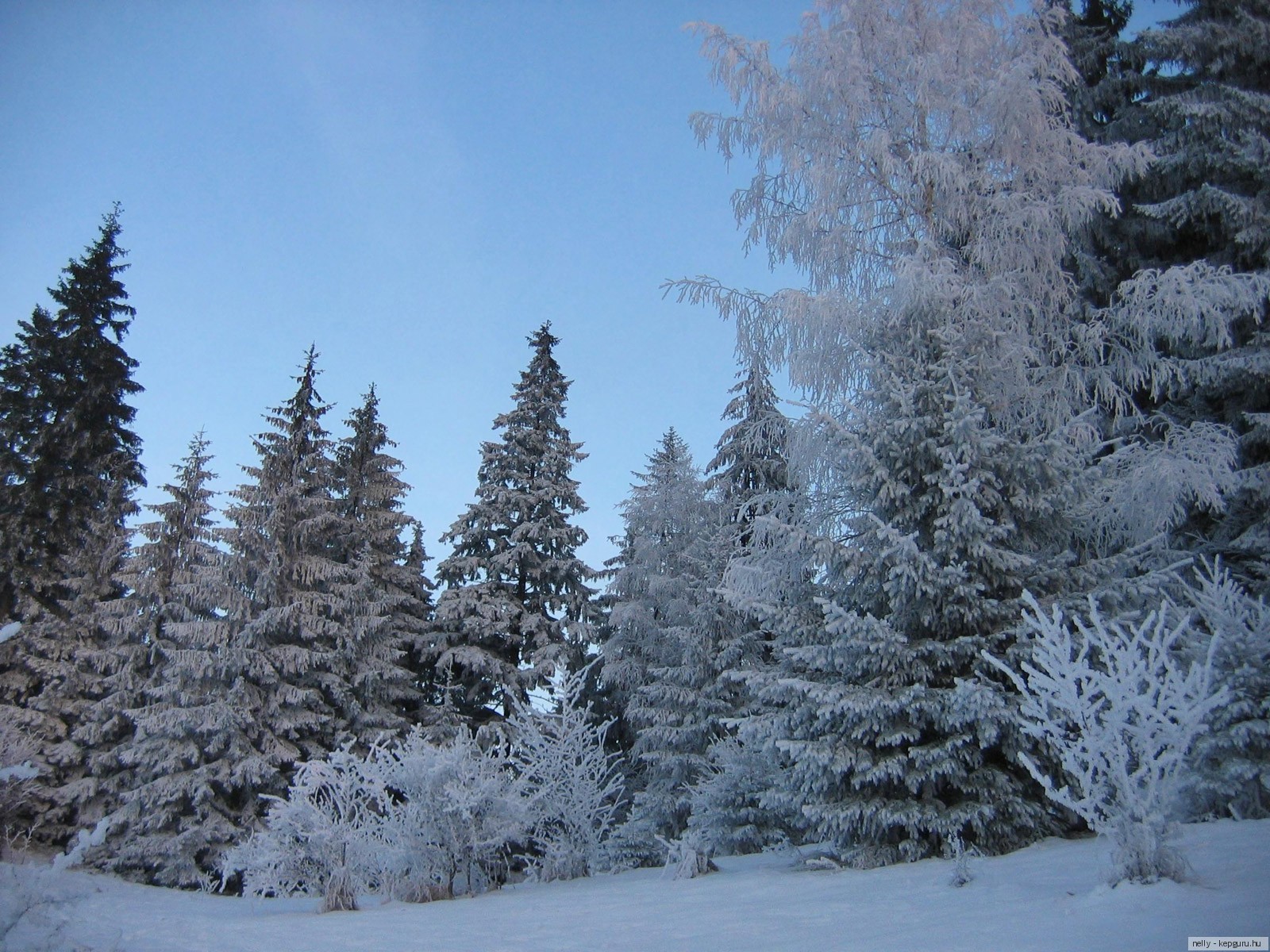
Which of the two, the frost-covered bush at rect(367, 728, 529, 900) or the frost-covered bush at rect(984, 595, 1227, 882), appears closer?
the frost-covered bush at rect(984, 595, 1227, 882)

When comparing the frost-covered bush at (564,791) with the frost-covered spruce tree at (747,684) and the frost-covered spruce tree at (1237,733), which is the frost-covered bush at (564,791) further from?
the frost-covered spruce tree at (1237,733)

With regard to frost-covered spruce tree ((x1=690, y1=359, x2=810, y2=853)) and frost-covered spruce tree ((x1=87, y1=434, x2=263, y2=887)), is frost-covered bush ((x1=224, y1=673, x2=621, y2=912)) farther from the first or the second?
frost-covered spruce tree ((x1=87, y1=434, x2=263, y2=887))

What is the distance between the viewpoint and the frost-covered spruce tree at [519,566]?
20.3 meters

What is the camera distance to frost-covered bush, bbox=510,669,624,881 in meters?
10.0

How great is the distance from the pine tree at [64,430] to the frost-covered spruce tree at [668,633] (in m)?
13.8

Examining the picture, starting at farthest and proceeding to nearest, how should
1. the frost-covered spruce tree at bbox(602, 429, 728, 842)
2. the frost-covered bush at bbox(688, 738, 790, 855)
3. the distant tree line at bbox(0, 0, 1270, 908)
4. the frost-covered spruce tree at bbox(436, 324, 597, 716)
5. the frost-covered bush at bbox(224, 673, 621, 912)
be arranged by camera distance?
the frost-covered spruce tree at bbox(436, 324, 597, 716) < the frost-covered spruce tree at bbox(602, 429, 728, 842) < the frost-covered bush at bbox(688, 738, 790, 855) < the frost-covered bush at bbox(224, 673, 621, 912) < the distant tree line at bbox(0, 0, 1270, 908)

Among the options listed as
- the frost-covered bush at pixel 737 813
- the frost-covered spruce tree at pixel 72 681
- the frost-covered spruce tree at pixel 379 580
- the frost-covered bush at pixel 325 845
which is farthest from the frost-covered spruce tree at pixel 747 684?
the frost-covered spruce tree at pixel 72 681

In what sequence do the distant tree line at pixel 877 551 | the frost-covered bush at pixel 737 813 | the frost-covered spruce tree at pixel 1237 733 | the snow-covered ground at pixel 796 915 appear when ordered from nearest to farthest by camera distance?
the snow-covered ground at pixel 796 915 → the frost-covered spruce tree at pixel 1237 733 → the distant tree line at pixel 877 551 → the frost-covered bush at pixel 737 813

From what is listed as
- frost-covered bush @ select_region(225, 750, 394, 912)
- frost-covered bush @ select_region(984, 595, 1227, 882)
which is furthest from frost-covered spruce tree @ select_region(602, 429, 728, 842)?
frost-covered bush @ select_region(984, 595, 1227, 882)

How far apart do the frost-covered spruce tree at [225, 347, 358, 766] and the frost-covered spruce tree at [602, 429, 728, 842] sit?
651 centimetres

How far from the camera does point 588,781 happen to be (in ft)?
Result: 35.2

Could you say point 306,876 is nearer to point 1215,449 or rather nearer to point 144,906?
point 144,906

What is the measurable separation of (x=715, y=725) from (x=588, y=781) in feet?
19.5

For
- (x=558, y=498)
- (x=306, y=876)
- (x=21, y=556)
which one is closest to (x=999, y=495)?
(x=306, y=876)
